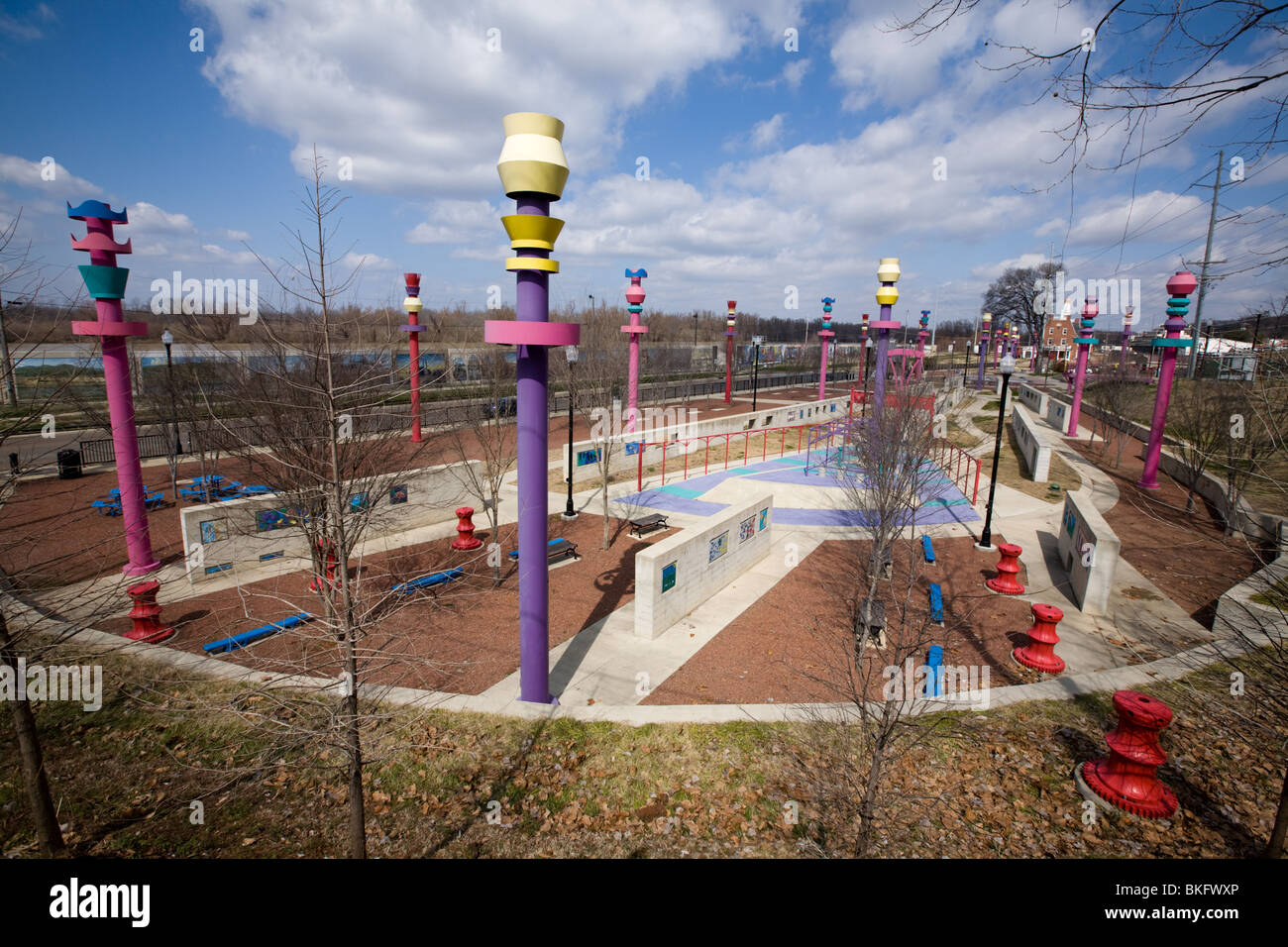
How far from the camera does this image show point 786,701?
834cm

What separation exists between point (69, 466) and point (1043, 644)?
991 inches

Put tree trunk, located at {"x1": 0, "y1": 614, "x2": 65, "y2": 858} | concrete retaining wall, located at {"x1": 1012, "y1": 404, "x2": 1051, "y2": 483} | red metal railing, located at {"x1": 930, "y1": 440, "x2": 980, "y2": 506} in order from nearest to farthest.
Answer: tree trunk, located at {"x1": 0, "y1": 614, "x2": 65, "y2": 858} → red metal railing, located at {"x1": 930, "y1": 440, "x2": 980, "y2": 506} → concrete retaining wall, located at {"x1": 1012, "y1": 404, "x2": 1051, "y2": 483}

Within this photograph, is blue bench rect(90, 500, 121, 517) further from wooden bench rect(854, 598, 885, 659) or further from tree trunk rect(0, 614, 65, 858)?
wooden bench rect(854, 598, 885, 659)

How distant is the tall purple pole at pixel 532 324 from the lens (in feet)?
22.7

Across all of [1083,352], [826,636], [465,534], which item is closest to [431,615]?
[465,534]

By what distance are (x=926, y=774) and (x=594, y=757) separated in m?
3.62

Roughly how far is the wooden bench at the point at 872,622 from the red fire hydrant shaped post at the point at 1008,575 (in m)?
3.87

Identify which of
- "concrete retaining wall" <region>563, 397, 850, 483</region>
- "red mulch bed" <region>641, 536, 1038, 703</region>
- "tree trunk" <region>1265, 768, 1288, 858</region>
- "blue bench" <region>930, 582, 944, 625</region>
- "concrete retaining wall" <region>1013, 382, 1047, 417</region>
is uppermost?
"concrete retaining wall" <region>1013, 382, 1047, 417</region>

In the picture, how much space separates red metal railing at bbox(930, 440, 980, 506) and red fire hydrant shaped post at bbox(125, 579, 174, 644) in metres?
18.1

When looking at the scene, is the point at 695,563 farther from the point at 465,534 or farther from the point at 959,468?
the point at 959,468

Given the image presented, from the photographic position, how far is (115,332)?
11.2 m

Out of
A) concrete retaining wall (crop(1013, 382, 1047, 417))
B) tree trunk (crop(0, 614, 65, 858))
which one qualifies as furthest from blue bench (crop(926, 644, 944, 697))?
concrete retaining wall (crop(1013, 382, 1047, 417))

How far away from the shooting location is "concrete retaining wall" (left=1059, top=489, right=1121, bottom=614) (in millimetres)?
10977
